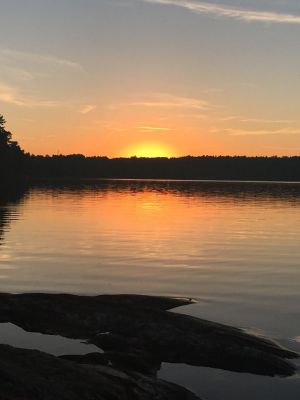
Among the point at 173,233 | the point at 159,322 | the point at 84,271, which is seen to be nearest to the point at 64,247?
the point at 84,271

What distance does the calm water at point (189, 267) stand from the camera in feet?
45.6

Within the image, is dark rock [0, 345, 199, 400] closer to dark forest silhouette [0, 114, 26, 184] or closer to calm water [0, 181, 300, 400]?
calm water [0, 181, 300, 400]

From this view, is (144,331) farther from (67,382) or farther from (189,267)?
(189,267)

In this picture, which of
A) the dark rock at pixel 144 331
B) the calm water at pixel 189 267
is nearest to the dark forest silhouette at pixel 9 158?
the calm water at pixel 189 267

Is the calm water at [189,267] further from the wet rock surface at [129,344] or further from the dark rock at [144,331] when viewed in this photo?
the wet rock surface at [129,344]

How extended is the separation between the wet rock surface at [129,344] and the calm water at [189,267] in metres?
0.56

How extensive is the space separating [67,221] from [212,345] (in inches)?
1475

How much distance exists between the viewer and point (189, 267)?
2636 centimetres

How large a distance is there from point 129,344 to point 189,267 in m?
13.6

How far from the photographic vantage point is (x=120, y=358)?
36.6 feet

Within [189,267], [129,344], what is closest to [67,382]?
[129,344]

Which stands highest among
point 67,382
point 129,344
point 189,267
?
point 67,382

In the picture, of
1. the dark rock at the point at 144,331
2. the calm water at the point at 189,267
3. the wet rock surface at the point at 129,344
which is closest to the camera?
the wet rock surface at the point at 129,344

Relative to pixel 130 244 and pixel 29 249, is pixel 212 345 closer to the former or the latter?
pixel 29 249
